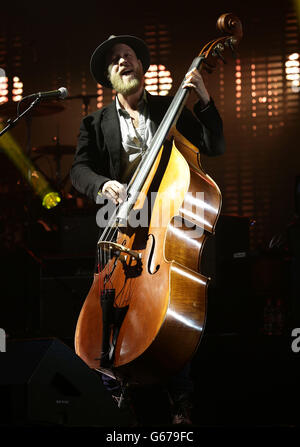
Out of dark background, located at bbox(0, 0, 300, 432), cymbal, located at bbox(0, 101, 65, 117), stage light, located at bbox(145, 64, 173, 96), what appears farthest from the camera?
stage light, located at bbox(145, 64, 173, 96)

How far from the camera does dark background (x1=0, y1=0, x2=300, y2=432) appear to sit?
11.1 ft

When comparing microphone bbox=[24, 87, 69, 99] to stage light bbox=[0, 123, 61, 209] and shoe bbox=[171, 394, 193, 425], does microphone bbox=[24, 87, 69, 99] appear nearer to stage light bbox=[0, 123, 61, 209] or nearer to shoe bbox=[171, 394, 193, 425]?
shoe bbox=[171, 394, 193, 425]

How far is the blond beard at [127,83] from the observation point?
255 centimetres

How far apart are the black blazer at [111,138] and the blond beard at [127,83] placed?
98mm

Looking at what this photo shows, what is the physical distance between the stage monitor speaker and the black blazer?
83cm

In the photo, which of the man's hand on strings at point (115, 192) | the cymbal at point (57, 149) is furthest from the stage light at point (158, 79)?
the man's hand on strings at point (115, 192)

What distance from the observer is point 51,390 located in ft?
5.57

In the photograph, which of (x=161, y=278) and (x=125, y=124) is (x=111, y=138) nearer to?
(x=125, y=124)

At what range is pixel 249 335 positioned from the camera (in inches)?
156

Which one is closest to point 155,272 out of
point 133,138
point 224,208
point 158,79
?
point 133,138

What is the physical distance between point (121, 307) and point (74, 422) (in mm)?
474

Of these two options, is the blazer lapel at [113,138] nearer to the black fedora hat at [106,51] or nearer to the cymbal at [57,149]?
the black fedora hat at [106,51]

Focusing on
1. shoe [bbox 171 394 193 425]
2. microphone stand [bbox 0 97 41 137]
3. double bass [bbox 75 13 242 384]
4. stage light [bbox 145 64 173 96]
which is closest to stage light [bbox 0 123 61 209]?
stage light [bbox 145 64 173 96]
